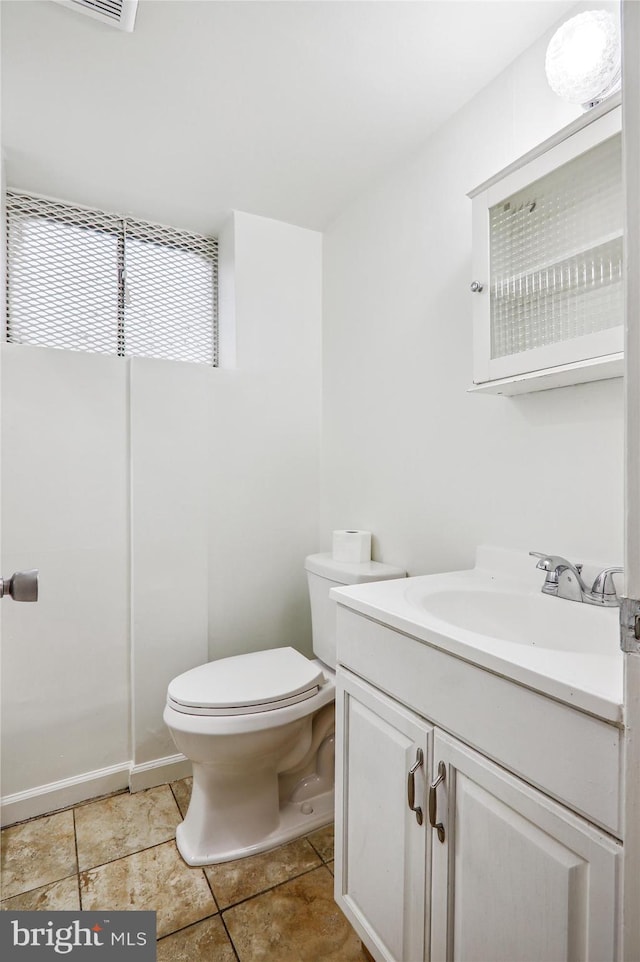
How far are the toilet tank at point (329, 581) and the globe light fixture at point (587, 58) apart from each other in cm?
137

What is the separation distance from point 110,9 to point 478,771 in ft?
5.85

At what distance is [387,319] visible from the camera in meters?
1.84

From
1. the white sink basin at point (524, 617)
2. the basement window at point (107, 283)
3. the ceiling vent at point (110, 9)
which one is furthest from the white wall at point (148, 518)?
the white sink basin at point (524, 617)

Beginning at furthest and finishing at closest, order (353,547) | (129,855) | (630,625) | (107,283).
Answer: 1. (107,283)
2. (353,547)
3. (129,855)
4. (630,625)

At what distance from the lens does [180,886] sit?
4.52 feet

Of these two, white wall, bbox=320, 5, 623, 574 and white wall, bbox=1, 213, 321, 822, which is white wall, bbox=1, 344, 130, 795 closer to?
white wall, bbox=1, 213, 321, 822

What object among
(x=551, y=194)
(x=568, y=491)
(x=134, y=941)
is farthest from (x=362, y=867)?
(x=551, y=194)

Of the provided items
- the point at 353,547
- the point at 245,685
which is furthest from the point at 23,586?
the point at 353,547

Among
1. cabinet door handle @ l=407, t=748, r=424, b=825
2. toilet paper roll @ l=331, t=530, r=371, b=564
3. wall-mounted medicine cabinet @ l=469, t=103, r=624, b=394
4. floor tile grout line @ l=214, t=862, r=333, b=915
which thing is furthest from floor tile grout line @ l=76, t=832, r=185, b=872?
wall-mounted medicine cabinet @ l=469, t=103, r=624, b=394

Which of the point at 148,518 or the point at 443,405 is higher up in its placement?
the point at 443,405

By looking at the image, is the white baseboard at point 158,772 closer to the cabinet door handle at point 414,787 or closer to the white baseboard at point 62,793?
the white baseboard at point 62,793

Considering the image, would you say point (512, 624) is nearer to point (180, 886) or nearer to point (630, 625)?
point (630, 625)

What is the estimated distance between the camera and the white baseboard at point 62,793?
5.46ft

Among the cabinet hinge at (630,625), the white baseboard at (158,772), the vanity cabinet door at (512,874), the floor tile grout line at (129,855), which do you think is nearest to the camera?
the cabinet hinge at (630,625)
